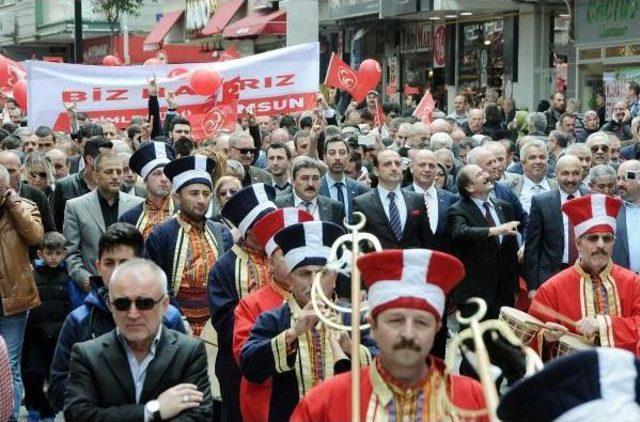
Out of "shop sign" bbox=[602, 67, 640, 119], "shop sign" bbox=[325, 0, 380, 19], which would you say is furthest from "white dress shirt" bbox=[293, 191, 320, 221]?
"shop sign" bbox=[325, 0, 380, 19]

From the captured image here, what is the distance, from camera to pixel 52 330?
31.8ft

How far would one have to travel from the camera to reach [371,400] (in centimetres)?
438

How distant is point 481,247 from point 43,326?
3.37 meters

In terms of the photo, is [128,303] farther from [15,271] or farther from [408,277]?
[15,271]

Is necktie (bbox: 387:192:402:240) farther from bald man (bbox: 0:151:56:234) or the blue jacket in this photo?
the blue jacket

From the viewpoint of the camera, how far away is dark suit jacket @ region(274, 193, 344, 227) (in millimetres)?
10078

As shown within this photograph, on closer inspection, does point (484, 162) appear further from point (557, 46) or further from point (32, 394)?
point (557, 46)

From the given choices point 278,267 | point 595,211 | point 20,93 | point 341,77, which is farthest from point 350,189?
point 20,93

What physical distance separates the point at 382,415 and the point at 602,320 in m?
2.91

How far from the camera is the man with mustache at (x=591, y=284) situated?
23.6 ft

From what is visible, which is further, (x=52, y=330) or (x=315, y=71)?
(x=315, y=71)

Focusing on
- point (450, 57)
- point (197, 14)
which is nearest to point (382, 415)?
point (450, 57)

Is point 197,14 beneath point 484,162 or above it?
above

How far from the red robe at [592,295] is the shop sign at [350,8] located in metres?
22.7
